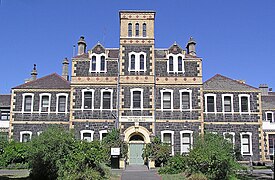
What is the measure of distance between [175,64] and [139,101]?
Result: 5089mm

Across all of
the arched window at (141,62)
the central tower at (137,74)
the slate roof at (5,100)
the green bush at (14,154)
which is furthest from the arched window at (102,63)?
the slate roof at (5,100)

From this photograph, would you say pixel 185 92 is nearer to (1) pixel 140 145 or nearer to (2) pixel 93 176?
(1) pixel 140 145

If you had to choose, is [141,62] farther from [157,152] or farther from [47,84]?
[47,84]

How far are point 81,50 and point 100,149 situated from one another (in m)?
20.1

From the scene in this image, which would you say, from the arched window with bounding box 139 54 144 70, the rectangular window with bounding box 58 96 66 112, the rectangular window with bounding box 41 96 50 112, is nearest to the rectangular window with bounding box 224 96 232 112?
the arched window with bounding box 139 54 144 70

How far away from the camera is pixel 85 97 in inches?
1297

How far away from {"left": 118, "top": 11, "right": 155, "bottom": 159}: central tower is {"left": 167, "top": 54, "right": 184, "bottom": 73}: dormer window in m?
1.67

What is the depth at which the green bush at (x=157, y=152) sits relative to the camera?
29953 millimetres

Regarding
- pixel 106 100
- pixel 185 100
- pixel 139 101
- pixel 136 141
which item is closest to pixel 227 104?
pixel 185 100

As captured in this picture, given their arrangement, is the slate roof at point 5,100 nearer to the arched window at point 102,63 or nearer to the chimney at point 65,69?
the chimney at point 65,69

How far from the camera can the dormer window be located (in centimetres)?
3328

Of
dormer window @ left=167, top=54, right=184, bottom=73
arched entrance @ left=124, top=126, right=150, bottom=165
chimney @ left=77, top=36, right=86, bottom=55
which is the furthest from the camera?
chimney @ left=77, top=36, right=86, bottom=55

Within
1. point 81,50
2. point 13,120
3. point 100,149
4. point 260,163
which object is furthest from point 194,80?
point 13,120

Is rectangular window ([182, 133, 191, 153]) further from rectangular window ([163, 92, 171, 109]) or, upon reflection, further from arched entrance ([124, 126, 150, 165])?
arched entrance ([124, 126, 150, 165])
